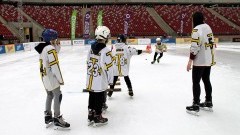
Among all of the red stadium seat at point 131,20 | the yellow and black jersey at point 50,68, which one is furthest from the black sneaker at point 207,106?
the red stadium seat at point 131,20

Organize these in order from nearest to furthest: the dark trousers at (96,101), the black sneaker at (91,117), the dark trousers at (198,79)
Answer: the dark trousers at (96,101) → the black sneaker at (91,117) → the dark trousers at (198,79)

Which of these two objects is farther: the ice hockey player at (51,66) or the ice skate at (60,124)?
the ice skate at (60,124)

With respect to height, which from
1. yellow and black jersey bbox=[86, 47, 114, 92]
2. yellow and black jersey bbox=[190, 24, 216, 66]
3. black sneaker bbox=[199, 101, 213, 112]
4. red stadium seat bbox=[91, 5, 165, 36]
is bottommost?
black sneaker bbox=[199, 101, 213, 112]

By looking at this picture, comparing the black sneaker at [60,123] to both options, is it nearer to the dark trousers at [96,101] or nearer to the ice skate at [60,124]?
the ice skate at [60,124]

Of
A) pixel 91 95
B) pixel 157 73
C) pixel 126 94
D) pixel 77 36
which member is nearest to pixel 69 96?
pixel 126 94

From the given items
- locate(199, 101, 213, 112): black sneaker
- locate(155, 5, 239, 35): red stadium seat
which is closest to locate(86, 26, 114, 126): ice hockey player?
locate(199, 101, 213, 112): black sneaker

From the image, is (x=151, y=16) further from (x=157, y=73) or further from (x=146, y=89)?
(x=146, y=89)

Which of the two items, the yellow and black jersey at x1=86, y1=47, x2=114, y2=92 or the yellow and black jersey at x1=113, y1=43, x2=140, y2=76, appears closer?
the yellow and black jersey at x1=86, y1=47, x2=114, y2=92

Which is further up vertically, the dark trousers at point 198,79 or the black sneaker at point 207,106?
the dark trousers at point 198,79

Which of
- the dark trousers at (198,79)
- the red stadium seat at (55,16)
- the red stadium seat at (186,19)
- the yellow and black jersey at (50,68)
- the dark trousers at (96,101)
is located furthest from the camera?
the red stadium seat at (186,19)

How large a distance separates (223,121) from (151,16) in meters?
36.2

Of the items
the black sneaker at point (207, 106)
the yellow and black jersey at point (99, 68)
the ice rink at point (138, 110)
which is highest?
the yellow and black jersey at point (99, 68)

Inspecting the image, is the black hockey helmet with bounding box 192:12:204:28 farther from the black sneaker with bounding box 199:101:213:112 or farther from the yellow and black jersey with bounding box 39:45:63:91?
the yellow and black jersey with bounding box 39:45:63:91

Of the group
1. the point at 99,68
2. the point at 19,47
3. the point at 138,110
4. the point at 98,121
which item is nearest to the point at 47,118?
the point at 98,121
